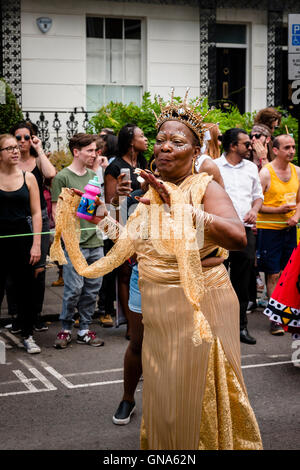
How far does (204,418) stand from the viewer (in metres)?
3.35

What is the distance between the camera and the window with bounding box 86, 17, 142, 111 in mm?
15062

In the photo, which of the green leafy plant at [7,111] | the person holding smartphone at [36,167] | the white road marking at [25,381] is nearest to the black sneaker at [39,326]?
the person holding smartphone at [36,167]

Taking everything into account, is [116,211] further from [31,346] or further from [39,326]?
[39,326]

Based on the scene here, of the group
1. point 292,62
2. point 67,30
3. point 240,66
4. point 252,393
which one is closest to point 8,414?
point 252,393

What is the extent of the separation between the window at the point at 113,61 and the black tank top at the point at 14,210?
8.50m

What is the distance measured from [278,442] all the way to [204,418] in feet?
4.57

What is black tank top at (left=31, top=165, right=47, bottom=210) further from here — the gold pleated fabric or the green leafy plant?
the green leafy plant

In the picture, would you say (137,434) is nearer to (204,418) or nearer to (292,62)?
(204,418)

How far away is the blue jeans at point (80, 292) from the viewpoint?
272 inches

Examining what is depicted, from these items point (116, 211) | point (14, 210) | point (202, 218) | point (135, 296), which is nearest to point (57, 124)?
point (14, 210)

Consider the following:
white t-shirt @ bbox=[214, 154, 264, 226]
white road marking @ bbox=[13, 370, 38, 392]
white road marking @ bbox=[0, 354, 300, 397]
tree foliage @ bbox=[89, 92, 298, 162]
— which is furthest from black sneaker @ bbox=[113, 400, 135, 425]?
tree foliage @ bbox=[89, 92, 298, 162]

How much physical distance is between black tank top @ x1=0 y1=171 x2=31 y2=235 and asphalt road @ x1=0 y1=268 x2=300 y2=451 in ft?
4.06

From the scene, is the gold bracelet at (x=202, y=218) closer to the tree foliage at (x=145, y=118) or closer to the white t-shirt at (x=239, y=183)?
the white t-shirt at (x=239, y=183)

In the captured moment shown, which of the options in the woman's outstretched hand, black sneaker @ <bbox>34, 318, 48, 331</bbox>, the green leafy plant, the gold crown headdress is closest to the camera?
the woman's outstretched hand
